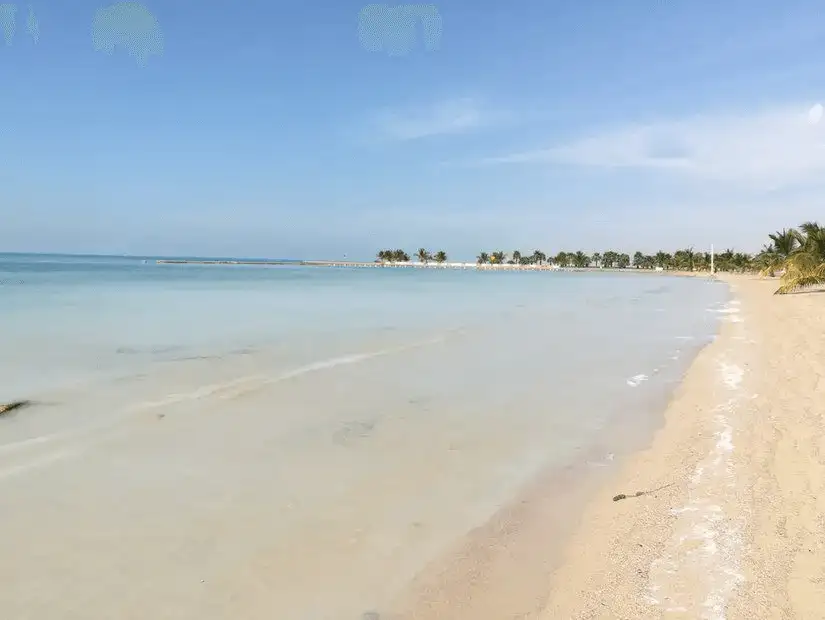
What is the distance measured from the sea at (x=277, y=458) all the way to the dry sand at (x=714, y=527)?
583mm

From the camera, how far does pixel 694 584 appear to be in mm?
3414

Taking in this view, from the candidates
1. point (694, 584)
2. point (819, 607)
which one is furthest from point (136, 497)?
point (819, 607)

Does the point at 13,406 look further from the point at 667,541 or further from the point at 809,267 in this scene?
the point at 809,267

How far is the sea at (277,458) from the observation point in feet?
12.6

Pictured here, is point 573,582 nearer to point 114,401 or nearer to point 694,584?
point 694,584

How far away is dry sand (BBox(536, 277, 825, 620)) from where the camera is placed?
327cm

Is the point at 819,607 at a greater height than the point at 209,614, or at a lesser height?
greater

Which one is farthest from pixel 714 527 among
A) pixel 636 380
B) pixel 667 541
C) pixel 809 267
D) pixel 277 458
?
pixel 809 267

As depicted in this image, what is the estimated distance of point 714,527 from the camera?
13.6 ft

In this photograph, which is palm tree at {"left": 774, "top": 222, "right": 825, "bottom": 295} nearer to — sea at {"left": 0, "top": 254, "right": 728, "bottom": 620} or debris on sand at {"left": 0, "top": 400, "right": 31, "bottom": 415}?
sea at {"left": 0, "top": 254, "right": 728, "bottom": 620}

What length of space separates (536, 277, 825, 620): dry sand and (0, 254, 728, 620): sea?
0.58 metres

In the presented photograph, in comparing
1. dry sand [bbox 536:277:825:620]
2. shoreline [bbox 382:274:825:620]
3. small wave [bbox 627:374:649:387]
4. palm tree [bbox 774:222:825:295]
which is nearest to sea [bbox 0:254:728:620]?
small wave [bbox 627:374:649:387]

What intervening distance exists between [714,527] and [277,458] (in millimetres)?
4305

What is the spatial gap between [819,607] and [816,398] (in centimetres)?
584
